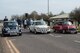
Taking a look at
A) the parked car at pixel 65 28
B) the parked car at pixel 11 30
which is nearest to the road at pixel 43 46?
the parked car at pixel 11 30

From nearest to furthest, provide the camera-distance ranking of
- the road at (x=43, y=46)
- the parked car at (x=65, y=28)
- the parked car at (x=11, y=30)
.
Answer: the road at (x=43, y=46) → the parked car at (x=11, y=30) → the parked car at (x=65, y=28)

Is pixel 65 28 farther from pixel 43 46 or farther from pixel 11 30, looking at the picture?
pixel 43 46

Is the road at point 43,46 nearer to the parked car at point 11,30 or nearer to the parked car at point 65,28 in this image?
the parked car at point 11,30

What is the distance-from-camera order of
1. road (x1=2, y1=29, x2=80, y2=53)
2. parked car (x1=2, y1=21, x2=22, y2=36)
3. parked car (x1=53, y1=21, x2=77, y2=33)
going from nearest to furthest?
road (x1=2, y1=29, x2=80, y2=53) < parked car (x1=2, y1=21, x2=22, y2=36) < parked car (x1=53, y1=21, x2=77, y2=33)

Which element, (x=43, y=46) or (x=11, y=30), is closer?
(x=43, y=46)


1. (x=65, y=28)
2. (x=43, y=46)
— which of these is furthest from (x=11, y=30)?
(x=43, y=46)

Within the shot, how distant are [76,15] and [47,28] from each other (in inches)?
1697

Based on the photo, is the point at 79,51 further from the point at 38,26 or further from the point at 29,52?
the point at 38,26

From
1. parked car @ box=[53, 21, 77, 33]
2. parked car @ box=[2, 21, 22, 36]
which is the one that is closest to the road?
parked car @ box=[2, 21, 22, 36]

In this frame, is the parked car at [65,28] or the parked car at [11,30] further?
the parked car at [65,28]

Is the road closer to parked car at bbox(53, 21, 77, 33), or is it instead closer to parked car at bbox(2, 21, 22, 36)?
parked car at bbox(2, 21, 22, 36)

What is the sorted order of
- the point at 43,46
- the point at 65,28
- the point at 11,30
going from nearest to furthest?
the point at 43,46
the point at 11,30
the point at 65,28

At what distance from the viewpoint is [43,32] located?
3098 centimetres

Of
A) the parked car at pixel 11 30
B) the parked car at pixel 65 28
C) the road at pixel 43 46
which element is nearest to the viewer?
the road at pixel 43 46
